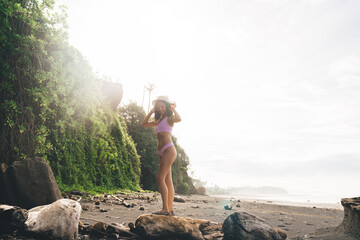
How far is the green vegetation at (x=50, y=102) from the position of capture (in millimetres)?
7023

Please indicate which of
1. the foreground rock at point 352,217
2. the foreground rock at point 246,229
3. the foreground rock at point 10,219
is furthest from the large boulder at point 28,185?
the foreground rock at point 352,217

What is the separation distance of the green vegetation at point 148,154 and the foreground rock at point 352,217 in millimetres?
14568

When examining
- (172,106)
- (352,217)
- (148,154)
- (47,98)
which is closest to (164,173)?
(172,106)

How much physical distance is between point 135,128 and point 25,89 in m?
13.6

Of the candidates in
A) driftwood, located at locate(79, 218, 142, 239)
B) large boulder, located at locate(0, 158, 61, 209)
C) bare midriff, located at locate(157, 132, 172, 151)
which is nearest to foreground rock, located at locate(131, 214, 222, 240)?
driftwood, located at locate(79, 218, 142, 239)

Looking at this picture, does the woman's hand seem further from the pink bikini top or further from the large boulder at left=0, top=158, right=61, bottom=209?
the large boulder at left=0, top=158, right=61, bottom=209

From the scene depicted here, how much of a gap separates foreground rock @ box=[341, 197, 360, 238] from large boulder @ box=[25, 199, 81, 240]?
4606mm

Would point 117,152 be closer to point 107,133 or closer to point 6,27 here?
point 107,133

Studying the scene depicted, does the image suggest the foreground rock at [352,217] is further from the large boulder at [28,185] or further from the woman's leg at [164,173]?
the large boulder at [28,185]

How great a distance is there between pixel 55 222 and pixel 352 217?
4.91 m

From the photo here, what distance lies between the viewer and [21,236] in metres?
3.55

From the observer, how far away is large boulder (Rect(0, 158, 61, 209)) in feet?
18.4

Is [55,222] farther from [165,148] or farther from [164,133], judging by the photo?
[164,133]

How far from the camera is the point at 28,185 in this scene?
5680mm
